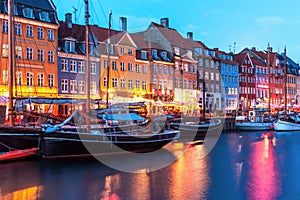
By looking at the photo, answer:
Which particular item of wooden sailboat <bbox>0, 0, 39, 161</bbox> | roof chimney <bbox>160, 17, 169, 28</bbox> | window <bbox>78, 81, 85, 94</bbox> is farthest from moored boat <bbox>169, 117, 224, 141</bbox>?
roof chimney <bbox>160, 17, 169, 28</bbox>

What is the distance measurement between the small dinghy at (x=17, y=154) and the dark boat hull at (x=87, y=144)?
0.84m

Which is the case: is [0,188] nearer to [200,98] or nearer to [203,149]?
[203,149]

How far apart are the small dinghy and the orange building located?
14.4 meters

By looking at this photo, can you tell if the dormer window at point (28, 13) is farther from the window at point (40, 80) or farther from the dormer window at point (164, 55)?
the dormer window at point (164, 55)

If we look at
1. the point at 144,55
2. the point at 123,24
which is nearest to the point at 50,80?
the point at 144,55

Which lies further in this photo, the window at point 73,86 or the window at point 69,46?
the window at point 69,46

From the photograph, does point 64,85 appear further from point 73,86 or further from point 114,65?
point 114,65

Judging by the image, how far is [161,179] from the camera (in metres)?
19.5

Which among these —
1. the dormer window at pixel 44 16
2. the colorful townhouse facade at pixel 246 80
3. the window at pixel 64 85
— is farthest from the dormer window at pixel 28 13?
the colorful townhouse facade at pixel 246 80

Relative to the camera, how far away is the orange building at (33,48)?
124 ft

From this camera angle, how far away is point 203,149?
31.4m

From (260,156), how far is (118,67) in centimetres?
2528

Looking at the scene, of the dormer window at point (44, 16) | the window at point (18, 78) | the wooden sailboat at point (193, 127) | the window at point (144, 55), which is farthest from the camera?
the window at point (144, 55)

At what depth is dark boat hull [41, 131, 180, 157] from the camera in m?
24.4
